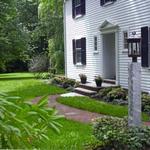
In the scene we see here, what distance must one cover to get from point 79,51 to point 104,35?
405cm

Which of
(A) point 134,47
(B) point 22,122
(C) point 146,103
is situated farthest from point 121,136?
(C) point 146,103

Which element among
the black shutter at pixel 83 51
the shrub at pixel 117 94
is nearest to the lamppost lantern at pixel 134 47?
the shrub at pixel 117 94

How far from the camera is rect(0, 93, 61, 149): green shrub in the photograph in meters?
2.28

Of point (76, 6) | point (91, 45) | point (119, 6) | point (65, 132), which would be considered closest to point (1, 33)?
point (76, 6)

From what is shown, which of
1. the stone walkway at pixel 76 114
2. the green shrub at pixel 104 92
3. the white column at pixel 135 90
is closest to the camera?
the white column at pixel 135 90

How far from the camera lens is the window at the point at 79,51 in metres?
23.2

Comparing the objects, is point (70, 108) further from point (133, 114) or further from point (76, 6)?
point (76, 6)

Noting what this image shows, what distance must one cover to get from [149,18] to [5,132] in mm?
13592

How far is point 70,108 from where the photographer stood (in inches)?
590

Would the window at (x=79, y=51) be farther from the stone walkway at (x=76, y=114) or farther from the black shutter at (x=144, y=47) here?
the black shutter at (x=144, y=47)

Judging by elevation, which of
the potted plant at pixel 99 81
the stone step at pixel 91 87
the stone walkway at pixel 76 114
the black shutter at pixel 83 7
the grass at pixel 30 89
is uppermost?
the black shutter at pixel 83 7

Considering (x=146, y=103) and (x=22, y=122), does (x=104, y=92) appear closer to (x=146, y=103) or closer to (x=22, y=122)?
(x=146, y=103)

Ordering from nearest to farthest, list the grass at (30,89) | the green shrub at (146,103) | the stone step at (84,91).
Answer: the green shrub at (146,103), the stone step at (84,91), the grass at (30,89)

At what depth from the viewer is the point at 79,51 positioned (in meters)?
24.5
